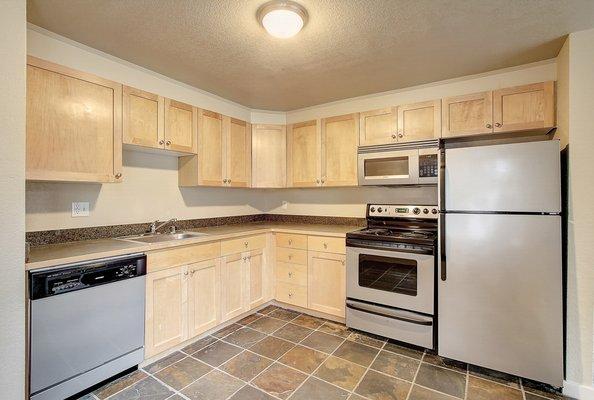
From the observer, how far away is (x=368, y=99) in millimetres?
3197

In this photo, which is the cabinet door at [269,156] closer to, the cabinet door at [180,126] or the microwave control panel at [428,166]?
the cabinet door at [180,126]

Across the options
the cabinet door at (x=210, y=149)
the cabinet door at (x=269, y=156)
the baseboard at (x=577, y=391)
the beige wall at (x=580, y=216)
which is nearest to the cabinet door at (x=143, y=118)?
the cabinet door at (x=210, y=149)

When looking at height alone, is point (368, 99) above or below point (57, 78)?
above

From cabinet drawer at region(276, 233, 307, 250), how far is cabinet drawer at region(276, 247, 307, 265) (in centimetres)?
5

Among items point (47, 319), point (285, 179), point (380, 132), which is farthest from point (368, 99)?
point (47, 319)

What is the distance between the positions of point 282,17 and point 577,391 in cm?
302

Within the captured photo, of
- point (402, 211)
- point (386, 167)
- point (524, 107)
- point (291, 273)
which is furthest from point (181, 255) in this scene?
point (524, 107)

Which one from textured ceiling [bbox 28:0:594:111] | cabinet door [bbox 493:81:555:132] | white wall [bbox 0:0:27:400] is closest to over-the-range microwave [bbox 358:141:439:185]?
cabinet door [bbox 493:81:555:132]

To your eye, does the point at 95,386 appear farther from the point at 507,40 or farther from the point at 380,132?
the point at 507,40

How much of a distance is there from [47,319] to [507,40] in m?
3.48

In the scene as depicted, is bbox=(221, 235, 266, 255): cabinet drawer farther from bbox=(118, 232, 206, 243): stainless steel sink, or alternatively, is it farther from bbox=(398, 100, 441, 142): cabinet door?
bbox=(398, 100, 441, 142): cabinet door

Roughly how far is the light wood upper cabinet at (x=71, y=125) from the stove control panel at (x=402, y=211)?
2454mm

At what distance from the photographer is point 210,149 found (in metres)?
3.03

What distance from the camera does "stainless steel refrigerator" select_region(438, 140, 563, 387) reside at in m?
1.91
